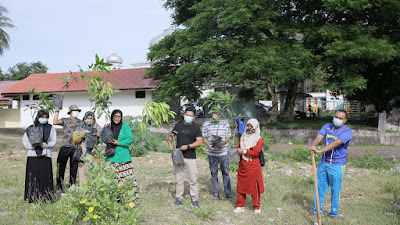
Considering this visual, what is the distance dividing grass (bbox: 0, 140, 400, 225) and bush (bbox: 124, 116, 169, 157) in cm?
200

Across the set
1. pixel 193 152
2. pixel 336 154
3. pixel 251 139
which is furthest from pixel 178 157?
pixel 336 154

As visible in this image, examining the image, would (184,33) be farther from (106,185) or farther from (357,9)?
(106,185)

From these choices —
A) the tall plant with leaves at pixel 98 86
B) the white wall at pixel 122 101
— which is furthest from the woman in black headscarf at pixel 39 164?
the white wall at pixel 122 101

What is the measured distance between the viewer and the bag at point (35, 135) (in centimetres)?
575

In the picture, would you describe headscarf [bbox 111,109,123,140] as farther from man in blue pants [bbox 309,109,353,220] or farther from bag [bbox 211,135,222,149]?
man in blue pants [bbox 309,109,353,220]

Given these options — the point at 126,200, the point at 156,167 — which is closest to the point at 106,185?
the point at 126,200

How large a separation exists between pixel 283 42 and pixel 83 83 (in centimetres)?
1619

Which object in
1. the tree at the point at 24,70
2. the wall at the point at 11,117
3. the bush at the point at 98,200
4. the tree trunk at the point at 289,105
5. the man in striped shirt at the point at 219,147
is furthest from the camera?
the tree at the point at 24,70

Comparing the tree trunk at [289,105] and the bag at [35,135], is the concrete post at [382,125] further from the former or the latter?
the bag at [35,135]

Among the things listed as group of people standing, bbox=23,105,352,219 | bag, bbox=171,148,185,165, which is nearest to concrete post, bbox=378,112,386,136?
group of people standing, bbox=23,105,352,219

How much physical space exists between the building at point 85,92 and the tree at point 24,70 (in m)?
14.5

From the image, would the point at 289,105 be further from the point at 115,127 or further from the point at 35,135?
the point at 35,135

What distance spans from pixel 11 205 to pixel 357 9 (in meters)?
14.4

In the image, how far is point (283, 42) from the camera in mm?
16234
